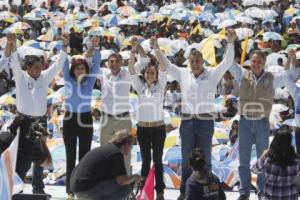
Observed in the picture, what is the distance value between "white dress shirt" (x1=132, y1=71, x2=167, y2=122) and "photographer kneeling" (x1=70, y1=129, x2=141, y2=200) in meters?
1.53

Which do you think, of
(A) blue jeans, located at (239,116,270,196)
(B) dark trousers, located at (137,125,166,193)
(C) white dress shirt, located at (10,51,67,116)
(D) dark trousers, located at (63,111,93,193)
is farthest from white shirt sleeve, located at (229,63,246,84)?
(C) white dress shirt, located at (10,51,67,116)

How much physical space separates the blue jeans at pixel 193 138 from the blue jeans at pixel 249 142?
1.10 feet

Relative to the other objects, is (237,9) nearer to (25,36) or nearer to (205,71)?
(25,36)

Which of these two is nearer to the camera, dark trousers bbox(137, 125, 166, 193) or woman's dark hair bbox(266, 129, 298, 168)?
woman's dark hair bbox(266, 129, 298, 168)

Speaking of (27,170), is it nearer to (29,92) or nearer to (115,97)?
(29,92)

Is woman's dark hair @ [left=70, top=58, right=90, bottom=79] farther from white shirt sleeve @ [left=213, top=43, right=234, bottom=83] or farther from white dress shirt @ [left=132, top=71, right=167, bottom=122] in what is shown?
white shirt sleeve @ [left=213, top=43, right=234, bottom=83]

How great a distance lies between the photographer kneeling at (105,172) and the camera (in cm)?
757

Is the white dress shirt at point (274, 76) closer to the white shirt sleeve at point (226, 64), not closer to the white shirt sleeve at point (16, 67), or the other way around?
the white shirt sleeve at point (226, 64)

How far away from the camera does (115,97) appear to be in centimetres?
946

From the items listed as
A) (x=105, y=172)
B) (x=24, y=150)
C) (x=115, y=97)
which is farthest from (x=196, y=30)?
(x=105, y=172)

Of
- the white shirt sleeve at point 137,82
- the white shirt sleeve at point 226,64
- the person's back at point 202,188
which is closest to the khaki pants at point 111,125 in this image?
the white shirt sleeve at point 137,82

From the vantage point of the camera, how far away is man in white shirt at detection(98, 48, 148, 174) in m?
9.45

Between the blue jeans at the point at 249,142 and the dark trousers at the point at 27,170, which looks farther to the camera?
the blue jeans at the point at 249,142

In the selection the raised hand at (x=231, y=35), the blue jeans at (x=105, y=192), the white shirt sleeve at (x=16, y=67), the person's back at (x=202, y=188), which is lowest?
the blue jeans at (x=105, y=192)
